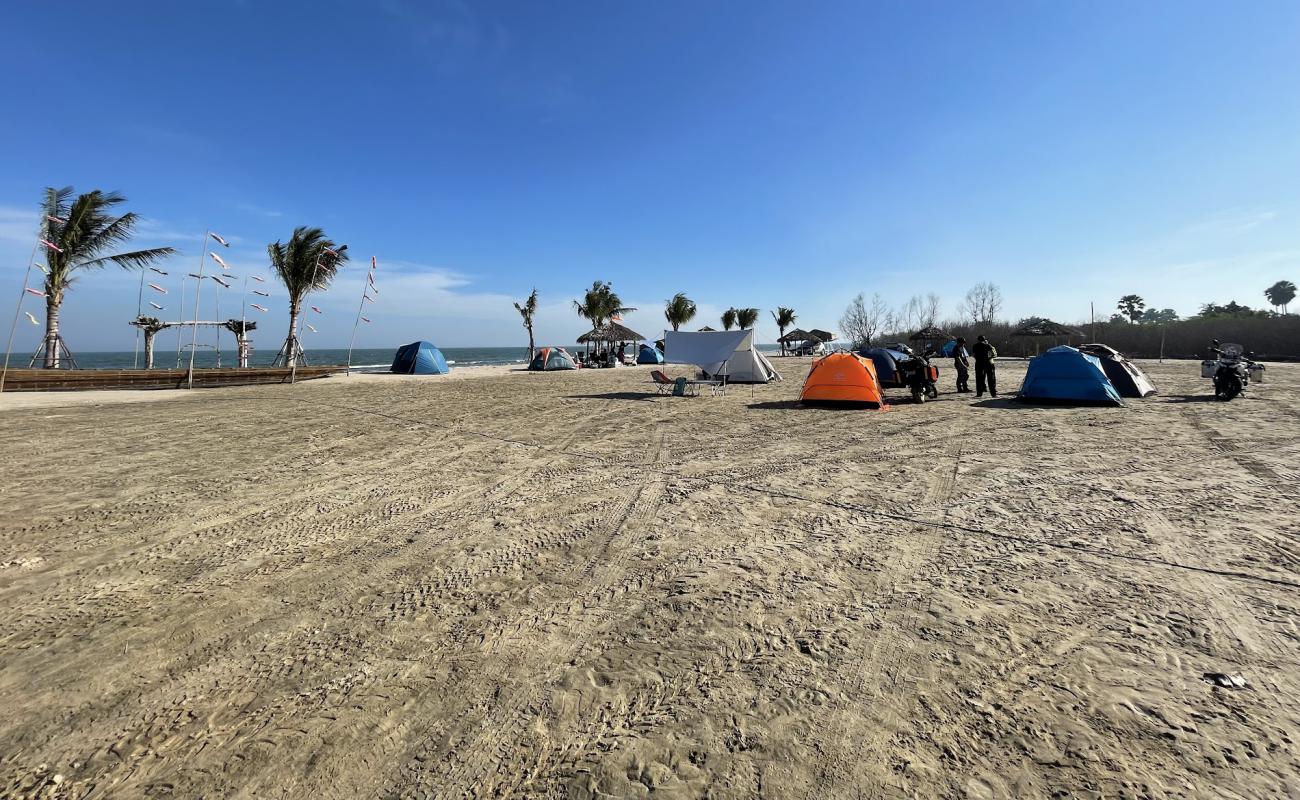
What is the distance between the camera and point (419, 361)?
90.3ft

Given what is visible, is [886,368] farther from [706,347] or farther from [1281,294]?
[1281,294]

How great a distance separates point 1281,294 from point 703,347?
125275 millimetres

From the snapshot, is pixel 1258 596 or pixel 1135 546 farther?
pixel 1135 546

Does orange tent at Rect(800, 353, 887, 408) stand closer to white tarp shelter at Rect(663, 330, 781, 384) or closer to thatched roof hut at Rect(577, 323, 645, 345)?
white tarp shelter at Rect(663, 330, 781, 384)

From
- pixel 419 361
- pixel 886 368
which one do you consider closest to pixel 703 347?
pixel 886 368

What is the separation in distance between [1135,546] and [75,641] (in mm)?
6659

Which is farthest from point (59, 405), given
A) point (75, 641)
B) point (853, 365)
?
point (853, 365)

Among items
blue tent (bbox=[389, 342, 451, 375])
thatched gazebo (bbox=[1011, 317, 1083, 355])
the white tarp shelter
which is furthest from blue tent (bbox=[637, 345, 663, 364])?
thatched gazebo (bbox=[1011, 317, 1083, 355])

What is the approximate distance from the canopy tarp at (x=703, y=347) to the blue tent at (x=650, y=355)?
2101cm

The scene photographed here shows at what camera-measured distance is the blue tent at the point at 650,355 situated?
37.7 meters

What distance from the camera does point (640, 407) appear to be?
1218 cm

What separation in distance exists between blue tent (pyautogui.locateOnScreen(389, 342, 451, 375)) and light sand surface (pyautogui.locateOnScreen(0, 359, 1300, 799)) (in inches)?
873

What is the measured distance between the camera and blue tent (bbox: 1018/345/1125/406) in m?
10.9

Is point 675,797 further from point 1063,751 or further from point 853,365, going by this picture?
point 853,365
